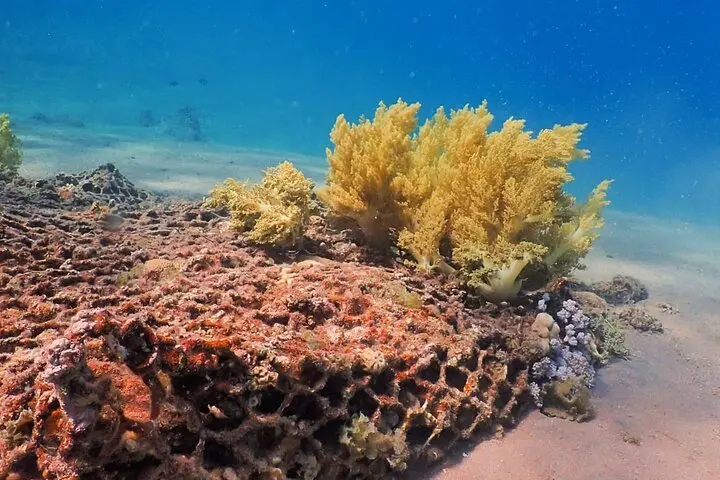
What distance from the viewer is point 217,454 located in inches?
99.5

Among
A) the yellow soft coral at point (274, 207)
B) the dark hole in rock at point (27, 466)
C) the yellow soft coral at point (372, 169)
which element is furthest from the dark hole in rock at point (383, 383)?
the yellow soft coral at point (372, 169)

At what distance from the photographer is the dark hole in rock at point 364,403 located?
3.17m

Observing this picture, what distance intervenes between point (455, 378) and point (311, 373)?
1517mm

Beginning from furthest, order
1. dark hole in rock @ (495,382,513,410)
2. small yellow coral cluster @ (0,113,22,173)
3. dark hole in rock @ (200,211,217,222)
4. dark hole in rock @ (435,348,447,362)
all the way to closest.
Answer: small yellow coral cluster @ (0,113,22,173)
dark hole in rock @ (200,211,217,222)
dark hole in rock @ (495,382,513,410)
dark hole in rock @ (435,348,447,362)

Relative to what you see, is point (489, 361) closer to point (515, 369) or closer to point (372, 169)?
point (515, 369)

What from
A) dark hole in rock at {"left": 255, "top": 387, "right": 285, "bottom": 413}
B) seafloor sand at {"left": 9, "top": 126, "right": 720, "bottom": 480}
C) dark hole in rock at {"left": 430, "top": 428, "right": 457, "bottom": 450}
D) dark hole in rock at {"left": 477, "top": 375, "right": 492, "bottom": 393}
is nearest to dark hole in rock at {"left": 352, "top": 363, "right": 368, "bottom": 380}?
dark hole in rock at {"left": 255, "top": 387, "right": 285, "bottom": 413}

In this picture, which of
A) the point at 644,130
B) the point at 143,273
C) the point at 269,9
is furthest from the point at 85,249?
the point at 269,9

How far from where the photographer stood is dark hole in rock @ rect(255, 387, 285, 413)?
8.95ft

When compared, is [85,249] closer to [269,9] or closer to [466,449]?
[466,449]

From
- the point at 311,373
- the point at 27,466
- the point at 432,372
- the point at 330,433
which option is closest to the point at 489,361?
the point at 432,372

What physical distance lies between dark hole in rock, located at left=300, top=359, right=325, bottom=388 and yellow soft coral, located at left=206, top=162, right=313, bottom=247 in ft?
7.22

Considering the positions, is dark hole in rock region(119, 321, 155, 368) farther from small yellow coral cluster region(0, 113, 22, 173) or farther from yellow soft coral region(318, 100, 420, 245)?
small yellow coral cluster region(0, 113, 22, 173)

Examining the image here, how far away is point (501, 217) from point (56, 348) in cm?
409

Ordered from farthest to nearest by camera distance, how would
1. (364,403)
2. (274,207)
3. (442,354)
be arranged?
1. (274,207)
2. (442,354)
3. (364,403)
